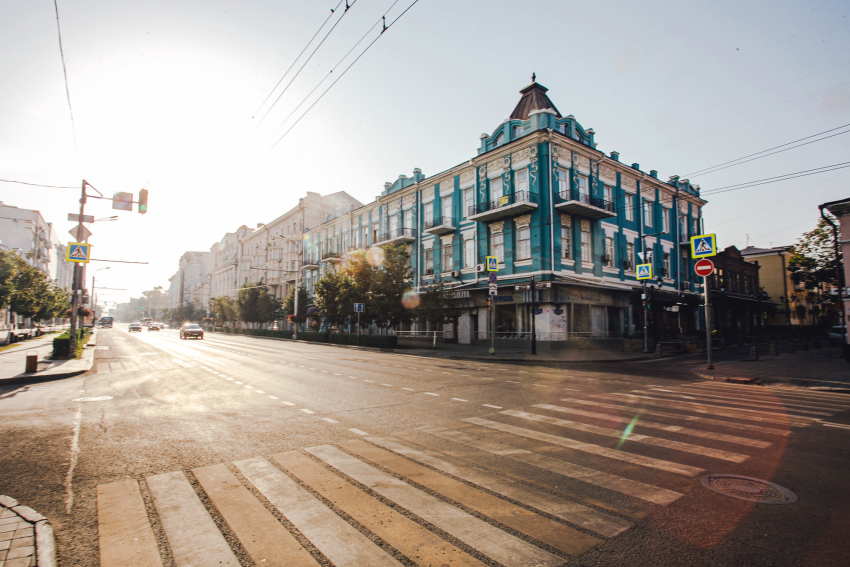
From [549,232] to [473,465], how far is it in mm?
23576

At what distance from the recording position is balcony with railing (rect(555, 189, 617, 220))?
2644 cm

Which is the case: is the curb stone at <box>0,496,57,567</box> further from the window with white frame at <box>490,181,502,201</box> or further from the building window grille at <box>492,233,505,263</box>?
the window with white frame at <box>490,181,502,201</box>

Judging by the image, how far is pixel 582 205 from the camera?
→ 2622 centimetres

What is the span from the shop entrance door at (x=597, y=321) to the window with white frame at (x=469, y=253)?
8.87 meters

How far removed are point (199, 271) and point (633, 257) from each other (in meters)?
130

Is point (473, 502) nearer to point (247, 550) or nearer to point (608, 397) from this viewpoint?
point (247, 550)

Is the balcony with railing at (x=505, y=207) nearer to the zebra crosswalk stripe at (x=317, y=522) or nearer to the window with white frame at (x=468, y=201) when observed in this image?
the window with white frame at (x=468, y=201)

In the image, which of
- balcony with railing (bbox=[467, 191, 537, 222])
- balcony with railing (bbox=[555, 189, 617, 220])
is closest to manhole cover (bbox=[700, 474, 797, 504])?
balcony with railing (bbox=[467, 191, 537, 222])

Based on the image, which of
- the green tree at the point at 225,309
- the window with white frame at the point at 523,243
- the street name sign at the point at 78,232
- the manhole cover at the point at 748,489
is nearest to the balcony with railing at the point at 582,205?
the window with white frame at the point at 523,243

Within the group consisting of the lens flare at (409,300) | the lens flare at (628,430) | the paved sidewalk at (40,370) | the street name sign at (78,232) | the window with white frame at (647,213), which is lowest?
the paved sidewalk at (40,370)

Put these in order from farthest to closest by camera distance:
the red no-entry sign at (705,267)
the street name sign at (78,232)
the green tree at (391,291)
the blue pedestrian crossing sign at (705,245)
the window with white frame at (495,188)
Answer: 1. the green tree at (391,291)
2. the window with white frame at (495,188)
3. the street name sign at (78,232)
4. the blue pedestrian crossing sign at (705,245)
5. the red no-entry sign at (705,267)

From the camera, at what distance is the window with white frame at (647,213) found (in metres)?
34.5

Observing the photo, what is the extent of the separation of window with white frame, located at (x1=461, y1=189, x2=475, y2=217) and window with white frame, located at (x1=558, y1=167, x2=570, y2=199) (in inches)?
252

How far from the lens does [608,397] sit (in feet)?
30.2
